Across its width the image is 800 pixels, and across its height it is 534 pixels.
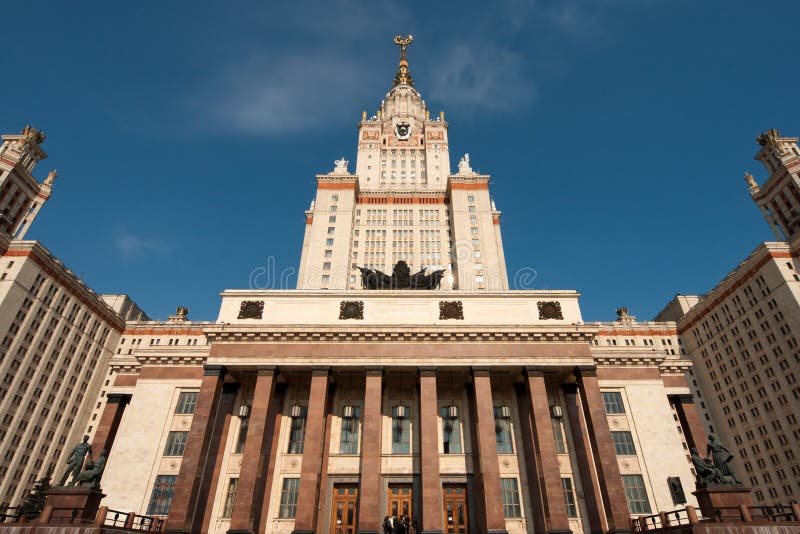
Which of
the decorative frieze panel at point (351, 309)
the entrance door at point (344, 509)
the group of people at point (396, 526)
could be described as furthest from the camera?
the decorative frieze panel at point (351, 309)

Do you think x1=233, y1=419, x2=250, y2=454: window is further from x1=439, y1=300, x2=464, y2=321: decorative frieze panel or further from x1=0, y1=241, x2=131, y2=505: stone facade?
x1=0, y1=241, x2=131, y2=505: stone facade

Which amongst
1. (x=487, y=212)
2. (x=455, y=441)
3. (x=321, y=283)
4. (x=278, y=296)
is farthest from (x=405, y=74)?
(x=455, y=441)

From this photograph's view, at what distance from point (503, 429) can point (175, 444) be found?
2446 cm

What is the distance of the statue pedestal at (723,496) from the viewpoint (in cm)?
2277

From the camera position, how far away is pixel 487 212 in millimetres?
84062

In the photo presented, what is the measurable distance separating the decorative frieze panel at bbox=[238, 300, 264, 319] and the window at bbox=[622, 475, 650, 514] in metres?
28.4

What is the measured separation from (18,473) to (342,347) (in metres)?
45.4

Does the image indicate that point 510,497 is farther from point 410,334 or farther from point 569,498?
point 410,334

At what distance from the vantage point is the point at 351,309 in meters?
34.8

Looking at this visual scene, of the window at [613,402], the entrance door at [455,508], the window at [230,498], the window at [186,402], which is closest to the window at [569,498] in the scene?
the entrance door at [455,508]

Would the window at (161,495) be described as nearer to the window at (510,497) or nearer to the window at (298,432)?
the window at (298,432)

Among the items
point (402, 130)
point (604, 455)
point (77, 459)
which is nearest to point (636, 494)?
point (604, 455)

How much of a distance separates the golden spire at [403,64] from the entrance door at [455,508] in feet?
343

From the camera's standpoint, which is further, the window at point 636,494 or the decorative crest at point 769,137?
the decorative crest at point 769,137
